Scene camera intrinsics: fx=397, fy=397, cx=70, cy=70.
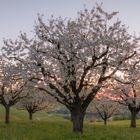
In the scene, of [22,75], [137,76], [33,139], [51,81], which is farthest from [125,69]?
[33,139]

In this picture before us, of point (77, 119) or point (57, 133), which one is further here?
point (77, 119)

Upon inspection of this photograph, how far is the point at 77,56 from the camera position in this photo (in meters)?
32.2

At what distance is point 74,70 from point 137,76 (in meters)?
5.48

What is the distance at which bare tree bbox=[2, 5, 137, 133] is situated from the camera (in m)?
32.0

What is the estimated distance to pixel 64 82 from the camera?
31.6 metres

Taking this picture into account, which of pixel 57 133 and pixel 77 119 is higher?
pixel 77 119

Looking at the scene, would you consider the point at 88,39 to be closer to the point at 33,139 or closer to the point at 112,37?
the point at 112,37

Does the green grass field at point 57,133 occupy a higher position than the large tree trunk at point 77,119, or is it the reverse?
the large tree trunk at point 77,119

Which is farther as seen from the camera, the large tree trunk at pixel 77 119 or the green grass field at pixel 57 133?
the large tree trunk at pixel 77 119

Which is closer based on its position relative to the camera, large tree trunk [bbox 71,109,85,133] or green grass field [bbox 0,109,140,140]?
green grass field [bbox 0,109,140,140]

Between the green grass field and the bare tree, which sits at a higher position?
the bare tree

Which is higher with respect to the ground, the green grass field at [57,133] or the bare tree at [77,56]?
the bare tree at [77,56]

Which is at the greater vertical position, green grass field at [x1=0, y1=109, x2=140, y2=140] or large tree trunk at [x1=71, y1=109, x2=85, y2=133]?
large tree trunk at [x1=71, y1=109, x2=85, y2=133]

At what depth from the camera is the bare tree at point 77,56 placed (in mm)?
32031
